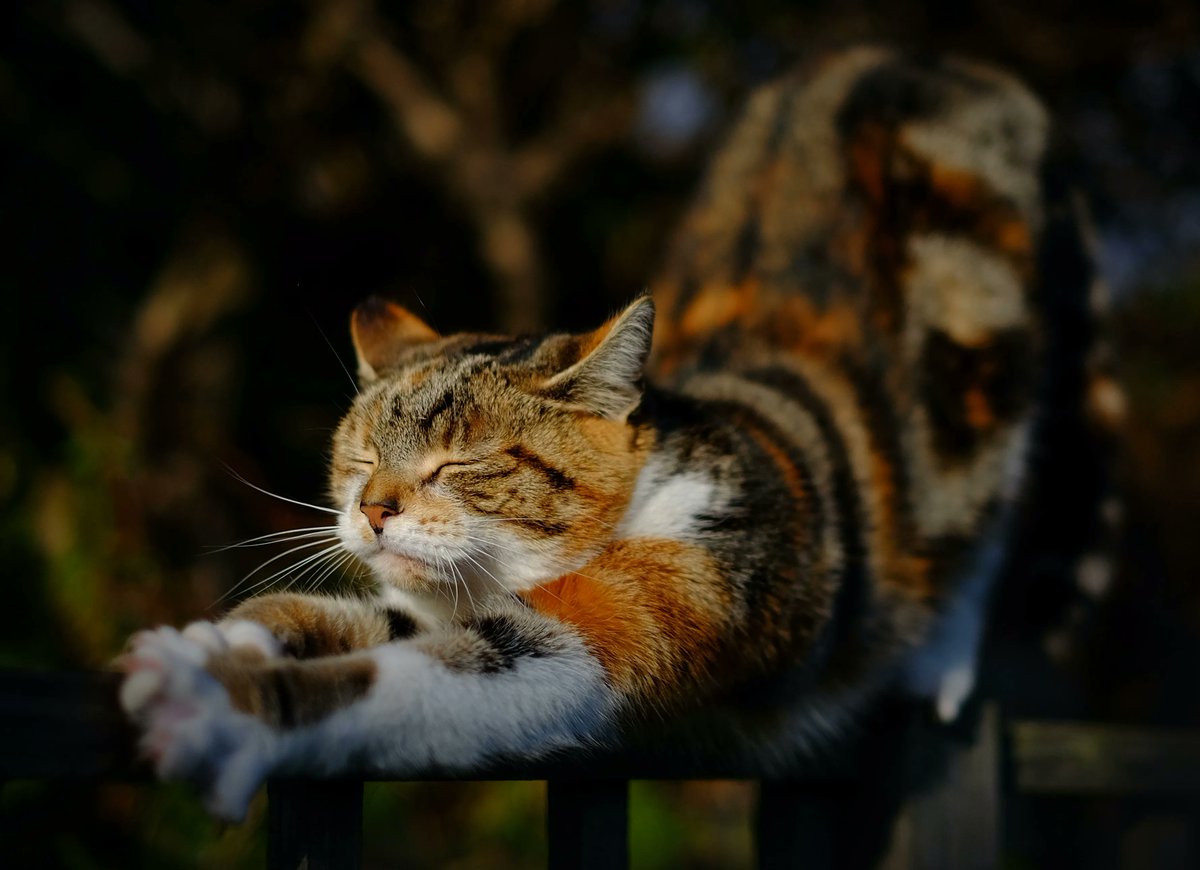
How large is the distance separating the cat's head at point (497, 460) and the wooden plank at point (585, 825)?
1.16 feet

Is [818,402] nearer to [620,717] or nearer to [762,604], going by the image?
[762,604]

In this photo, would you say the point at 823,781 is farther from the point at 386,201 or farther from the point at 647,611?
the point at 386,201

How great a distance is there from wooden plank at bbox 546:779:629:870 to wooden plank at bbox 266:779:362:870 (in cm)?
32

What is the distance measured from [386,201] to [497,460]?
11.9 feet

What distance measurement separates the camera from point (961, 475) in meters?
2.77

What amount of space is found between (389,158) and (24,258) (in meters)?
1.58

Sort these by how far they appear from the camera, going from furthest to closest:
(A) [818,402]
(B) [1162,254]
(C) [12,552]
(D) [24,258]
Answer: (B) [1162,254] → (D) [24,258] → (C) [12,552] → (A) [818,402]

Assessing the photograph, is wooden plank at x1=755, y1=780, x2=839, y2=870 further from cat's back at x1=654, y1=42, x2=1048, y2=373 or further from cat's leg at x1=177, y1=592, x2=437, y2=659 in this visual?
Answer: cat's back at x1=654, y1=42, x2=1048, y2=373

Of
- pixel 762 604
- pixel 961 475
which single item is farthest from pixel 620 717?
pixel 961 475

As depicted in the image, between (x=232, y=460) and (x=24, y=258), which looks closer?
(x=232, y=460)

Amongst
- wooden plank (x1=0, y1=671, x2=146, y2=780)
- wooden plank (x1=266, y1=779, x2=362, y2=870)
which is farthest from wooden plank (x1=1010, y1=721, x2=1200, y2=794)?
wooden plank (x1=0, y1=671, x2=146, y2=780)

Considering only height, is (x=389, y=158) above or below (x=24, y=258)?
above

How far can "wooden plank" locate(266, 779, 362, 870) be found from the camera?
3.91ft

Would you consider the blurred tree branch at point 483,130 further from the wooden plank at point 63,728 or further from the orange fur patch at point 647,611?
the wooden plank at point 63,728
